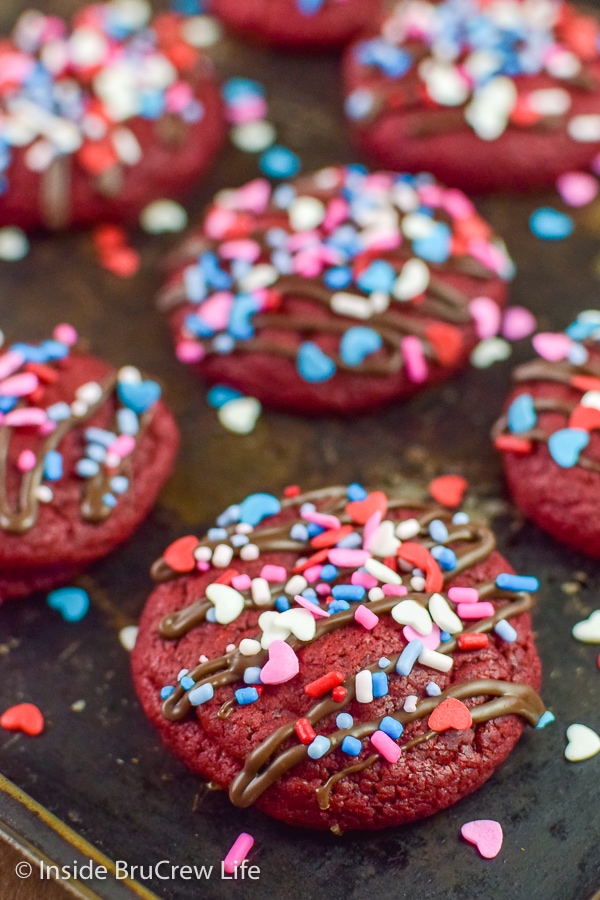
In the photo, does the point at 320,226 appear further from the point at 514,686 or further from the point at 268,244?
the point at 514,686

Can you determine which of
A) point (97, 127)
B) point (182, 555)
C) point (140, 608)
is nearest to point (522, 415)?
point (182, 555)

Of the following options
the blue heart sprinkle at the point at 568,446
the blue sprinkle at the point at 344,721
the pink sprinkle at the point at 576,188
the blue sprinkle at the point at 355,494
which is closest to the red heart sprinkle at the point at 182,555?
the blue sprinkle at the point at 355,494

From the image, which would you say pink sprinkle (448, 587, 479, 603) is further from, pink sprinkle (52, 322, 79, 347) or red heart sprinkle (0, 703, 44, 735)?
pink sprinkle (52, 322, 79, 347)

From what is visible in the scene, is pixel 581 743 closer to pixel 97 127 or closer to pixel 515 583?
pixel 515 583

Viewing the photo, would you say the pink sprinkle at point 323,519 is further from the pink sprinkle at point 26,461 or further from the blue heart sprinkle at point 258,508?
the pink sprinkle at point 26,461

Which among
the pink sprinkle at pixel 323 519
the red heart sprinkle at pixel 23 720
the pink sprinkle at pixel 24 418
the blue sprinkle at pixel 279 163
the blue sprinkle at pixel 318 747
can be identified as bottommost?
the red heart sprinkle at pixel 23 720
